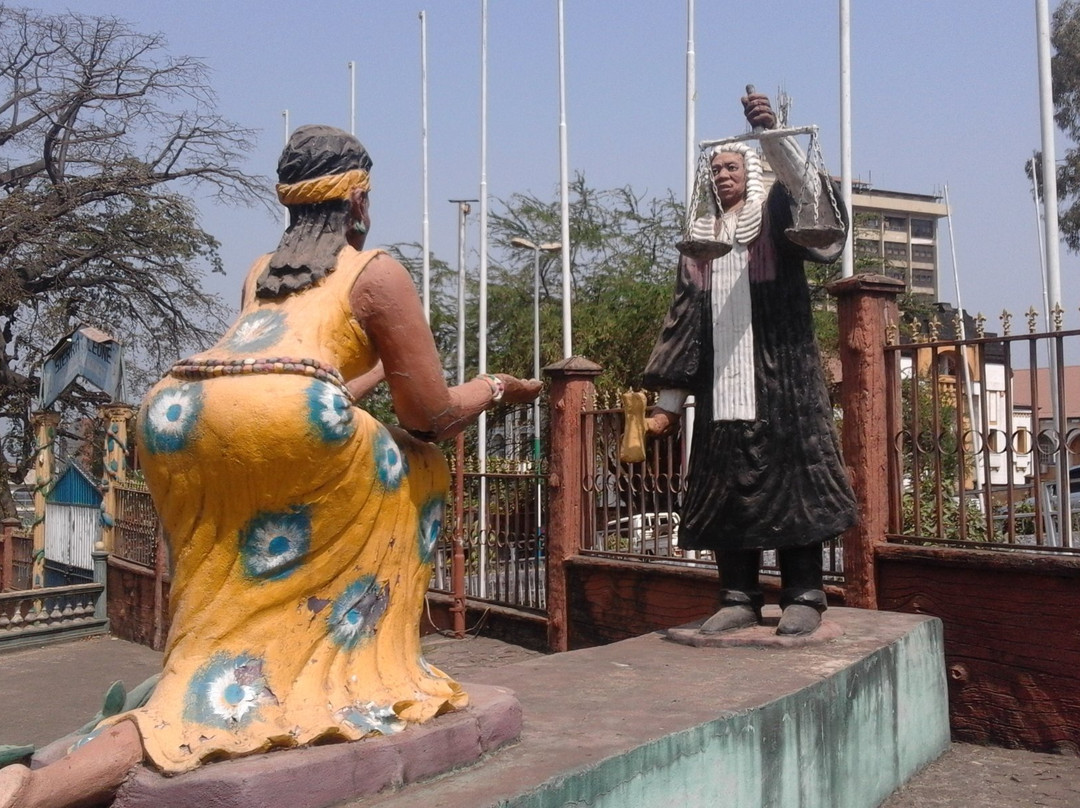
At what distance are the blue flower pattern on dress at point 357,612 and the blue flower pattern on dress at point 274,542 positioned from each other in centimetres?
15

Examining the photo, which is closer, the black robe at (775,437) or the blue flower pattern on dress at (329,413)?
the blue flower pattern on dress at (329,413)

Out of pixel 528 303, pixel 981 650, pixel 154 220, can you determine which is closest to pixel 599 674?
pixel 981 650

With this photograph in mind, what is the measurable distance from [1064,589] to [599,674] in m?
2.22

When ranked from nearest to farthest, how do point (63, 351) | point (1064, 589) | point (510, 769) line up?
1. point (510, 769)
2. point (1064, 589)
3. point (63, 351)

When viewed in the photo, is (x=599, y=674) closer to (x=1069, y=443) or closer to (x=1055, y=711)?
(x=1055, y=711)

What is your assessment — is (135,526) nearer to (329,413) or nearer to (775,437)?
(775,437)

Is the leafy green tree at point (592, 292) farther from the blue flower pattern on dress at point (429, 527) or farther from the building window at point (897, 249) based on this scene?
the building window at point (897, 249)

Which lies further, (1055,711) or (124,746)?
(1055,711)

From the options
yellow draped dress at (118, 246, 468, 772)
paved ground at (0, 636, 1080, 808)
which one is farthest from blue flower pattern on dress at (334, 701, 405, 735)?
paved ground at (0, 636, 1080, 808)

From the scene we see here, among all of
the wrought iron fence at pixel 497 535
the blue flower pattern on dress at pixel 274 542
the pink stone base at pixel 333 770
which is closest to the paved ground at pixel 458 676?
the wrought iron fence at pixel 497 535

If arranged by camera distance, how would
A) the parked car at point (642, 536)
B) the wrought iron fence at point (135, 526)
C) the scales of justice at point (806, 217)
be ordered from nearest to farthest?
the scales of justice at point (806, 217) < the parked car at point (642, 536) < the wrought iron fence at point (135, 526)

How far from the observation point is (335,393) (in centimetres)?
229

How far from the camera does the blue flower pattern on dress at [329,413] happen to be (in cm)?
Result: 223

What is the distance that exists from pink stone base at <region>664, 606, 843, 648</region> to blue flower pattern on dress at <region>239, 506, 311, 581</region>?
2.27 m
